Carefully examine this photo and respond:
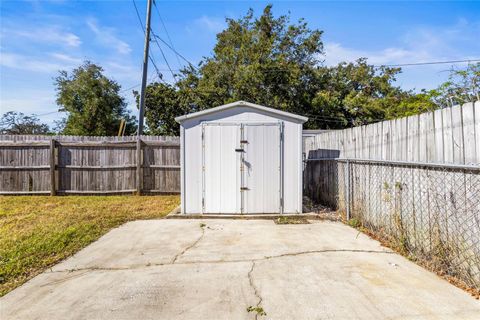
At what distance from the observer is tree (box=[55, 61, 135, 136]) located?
20.5m

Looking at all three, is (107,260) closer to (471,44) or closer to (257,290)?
(257,290)

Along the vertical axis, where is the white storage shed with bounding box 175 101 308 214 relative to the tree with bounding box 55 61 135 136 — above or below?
below

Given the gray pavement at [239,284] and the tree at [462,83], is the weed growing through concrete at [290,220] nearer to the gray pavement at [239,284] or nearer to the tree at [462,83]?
the gray pavement at [239,284]

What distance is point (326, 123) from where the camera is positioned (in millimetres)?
18734

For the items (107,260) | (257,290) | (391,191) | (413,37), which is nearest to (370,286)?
(257,290)

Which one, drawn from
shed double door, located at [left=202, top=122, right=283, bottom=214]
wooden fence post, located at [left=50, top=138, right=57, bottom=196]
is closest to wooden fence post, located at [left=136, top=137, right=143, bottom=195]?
wooden fence post, located at [left=50, top=138, right=57, bottom=196]

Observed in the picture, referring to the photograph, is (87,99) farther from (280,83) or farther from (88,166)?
(88,166)

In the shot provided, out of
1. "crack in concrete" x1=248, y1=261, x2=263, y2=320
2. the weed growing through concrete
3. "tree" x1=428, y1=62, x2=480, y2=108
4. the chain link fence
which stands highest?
"tree" x1=428, y1=62, x2=480, y2=108

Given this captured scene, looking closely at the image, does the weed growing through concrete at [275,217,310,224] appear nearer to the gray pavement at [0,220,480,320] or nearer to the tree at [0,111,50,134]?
the gray pavement at [0,220,480,320]

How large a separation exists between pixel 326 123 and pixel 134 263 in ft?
55.4

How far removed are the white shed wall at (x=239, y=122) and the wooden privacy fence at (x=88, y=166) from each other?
11.0 feet

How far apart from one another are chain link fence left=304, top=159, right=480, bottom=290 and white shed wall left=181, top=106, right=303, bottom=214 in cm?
96

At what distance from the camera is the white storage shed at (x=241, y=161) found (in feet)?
19.9

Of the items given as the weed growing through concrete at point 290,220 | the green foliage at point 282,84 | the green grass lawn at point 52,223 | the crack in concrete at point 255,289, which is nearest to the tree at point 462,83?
the green foliage at point 282,84
